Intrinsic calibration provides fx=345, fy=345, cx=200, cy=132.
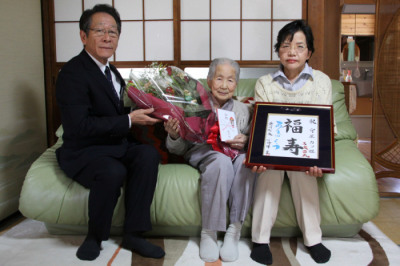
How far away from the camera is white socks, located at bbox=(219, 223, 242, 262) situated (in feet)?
5.35

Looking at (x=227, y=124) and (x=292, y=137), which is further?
(x=227, y=124)

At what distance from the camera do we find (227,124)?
5.83 ft

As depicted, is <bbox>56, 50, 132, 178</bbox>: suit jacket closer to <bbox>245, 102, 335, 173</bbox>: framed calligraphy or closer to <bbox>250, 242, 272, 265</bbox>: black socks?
<bbox>245, 102, 335, 173</bbox>: framed calligraphy

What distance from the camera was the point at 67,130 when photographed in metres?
1.73

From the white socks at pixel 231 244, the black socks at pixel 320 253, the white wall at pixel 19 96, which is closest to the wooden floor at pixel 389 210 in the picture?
the black socks at pixel 320 253

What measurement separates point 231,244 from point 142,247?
0.43 m

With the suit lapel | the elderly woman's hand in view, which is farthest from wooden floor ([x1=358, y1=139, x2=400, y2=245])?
the suit lapel

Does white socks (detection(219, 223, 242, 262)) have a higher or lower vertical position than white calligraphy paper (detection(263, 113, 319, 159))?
lower

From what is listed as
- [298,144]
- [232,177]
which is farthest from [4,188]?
[298,144]

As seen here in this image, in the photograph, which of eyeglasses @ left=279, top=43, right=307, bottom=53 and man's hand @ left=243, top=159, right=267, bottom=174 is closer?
man's hand @ left=243, top=159, right=267, bottom=174

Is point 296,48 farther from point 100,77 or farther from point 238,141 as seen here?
point 100,77

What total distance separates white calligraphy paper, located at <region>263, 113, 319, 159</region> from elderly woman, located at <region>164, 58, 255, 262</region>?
166mm

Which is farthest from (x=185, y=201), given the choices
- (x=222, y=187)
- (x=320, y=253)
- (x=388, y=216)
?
(x=388, y=216)

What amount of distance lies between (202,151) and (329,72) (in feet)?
5.71
